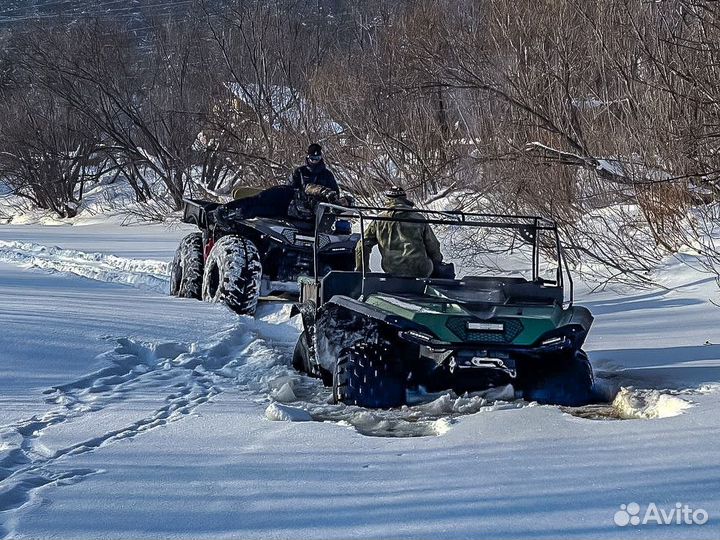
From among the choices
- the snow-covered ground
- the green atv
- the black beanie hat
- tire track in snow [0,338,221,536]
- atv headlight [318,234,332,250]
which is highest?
the black beanie hat

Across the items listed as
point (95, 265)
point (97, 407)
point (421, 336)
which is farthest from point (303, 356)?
point (95, 265)

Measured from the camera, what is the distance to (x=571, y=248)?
11945mm

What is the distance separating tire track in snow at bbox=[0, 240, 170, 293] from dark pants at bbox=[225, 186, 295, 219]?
8.49 feet

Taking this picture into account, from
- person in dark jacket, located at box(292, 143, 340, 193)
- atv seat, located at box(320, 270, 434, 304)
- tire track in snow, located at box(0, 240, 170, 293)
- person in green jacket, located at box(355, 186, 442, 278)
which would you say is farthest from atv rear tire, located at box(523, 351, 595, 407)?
tire track in snow, located at box(0, 240, 170, 293)

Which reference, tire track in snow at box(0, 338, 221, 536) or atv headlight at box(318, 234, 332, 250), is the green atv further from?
atv headlight at box(318, 234, 332, 250)

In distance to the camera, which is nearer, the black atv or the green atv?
the green atv

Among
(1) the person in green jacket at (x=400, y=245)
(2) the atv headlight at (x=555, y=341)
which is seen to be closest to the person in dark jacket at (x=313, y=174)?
(1) the person in green jacket at (x=400, y=245)

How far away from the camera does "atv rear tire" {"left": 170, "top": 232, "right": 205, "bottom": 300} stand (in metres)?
10.7

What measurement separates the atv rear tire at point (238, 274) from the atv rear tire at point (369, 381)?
371cm

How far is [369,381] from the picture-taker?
5.79 meters

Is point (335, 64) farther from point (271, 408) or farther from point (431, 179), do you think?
point (271, 408)

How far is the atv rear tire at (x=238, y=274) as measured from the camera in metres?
9.48

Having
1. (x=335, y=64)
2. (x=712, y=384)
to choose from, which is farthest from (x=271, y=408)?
(x=335, y=64)

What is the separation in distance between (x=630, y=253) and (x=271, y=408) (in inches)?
267
